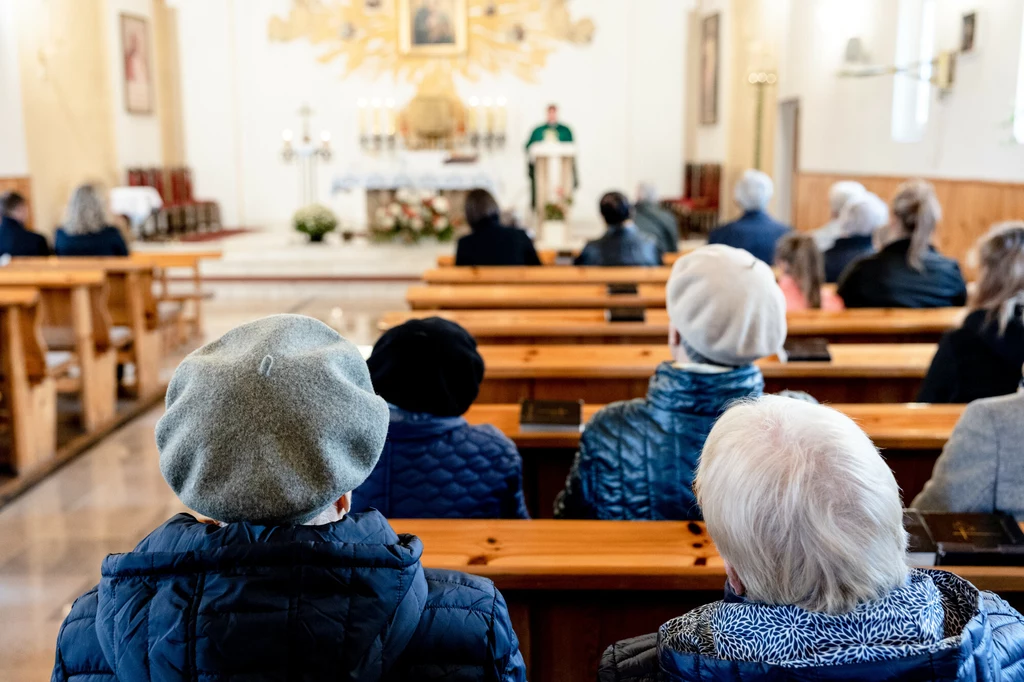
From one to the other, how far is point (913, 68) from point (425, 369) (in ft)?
25.2

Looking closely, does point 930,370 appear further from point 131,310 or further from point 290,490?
point 131,310

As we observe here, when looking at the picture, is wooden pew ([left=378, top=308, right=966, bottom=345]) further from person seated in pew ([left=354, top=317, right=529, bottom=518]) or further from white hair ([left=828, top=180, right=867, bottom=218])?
person seated in pew ([left=354, top=317, right=529, bottom=518])

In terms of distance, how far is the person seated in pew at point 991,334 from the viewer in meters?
3.04

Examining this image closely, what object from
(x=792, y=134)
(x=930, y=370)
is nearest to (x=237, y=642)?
(x=930, y=370)

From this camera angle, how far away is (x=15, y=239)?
671 centimetres

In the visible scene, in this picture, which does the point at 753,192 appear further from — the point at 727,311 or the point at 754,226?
the point at 727,311

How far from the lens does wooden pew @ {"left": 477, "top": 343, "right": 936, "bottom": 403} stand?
3.48 metres

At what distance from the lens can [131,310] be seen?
6152 mm

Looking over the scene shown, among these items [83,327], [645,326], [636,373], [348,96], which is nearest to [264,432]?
[636,373]

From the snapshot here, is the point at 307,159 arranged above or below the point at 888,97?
below

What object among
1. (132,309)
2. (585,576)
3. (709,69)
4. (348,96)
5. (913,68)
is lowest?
(132,309)

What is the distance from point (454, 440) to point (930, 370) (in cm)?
182

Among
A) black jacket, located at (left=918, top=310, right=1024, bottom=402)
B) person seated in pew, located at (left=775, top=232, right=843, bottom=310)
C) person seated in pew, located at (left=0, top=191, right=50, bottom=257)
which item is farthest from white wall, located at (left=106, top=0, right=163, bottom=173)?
black jacket, located at (left=918, top=310, right=1024, bottom=402)

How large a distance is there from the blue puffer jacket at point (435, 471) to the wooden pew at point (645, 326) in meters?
1.79
